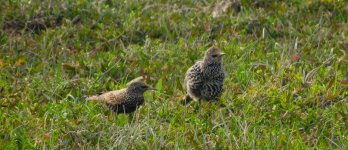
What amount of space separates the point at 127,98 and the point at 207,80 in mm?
1154

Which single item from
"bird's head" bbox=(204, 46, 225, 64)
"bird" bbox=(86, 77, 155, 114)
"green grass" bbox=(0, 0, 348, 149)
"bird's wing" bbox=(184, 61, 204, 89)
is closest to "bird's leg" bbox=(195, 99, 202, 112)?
"green grass" bbox=(0, 0, 348, 149)

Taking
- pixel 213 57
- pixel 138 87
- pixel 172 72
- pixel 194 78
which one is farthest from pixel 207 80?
pixel 172 72

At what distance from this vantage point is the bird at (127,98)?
11039mm

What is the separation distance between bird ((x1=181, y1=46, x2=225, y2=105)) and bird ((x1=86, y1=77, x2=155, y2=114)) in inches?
25.6

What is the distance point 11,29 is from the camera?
14352 mm

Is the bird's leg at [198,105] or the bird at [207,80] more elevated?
the bird at [207,80]

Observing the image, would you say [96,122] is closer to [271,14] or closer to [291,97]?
[291,97]

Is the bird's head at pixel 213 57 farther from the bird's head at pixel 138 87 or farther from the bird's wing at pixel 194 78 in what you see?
the bird's head at pixel 138 87

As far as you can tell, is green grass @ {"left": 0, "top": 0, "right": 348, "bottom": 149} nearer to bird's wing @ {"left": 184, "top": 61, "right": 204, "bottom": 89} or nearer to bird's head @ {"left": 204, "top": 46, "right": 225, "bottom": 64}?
bird's wing @ {"left": 184, "top": 61, "right": 204, "bottom": 89}

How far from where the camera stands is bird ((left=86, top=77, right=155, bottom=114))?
1104cm

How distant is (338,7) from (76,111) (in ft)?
19.8

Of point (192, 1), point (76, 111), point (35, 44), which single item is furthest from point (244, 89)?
point (192, 1)

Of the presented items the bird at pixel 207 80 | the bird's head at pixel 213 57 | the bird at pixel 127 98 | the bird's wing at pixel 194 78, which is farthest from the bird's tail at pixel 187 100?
the bird at pixel 127 98

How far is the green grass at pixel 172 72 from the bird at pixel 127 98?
0.14 meters
